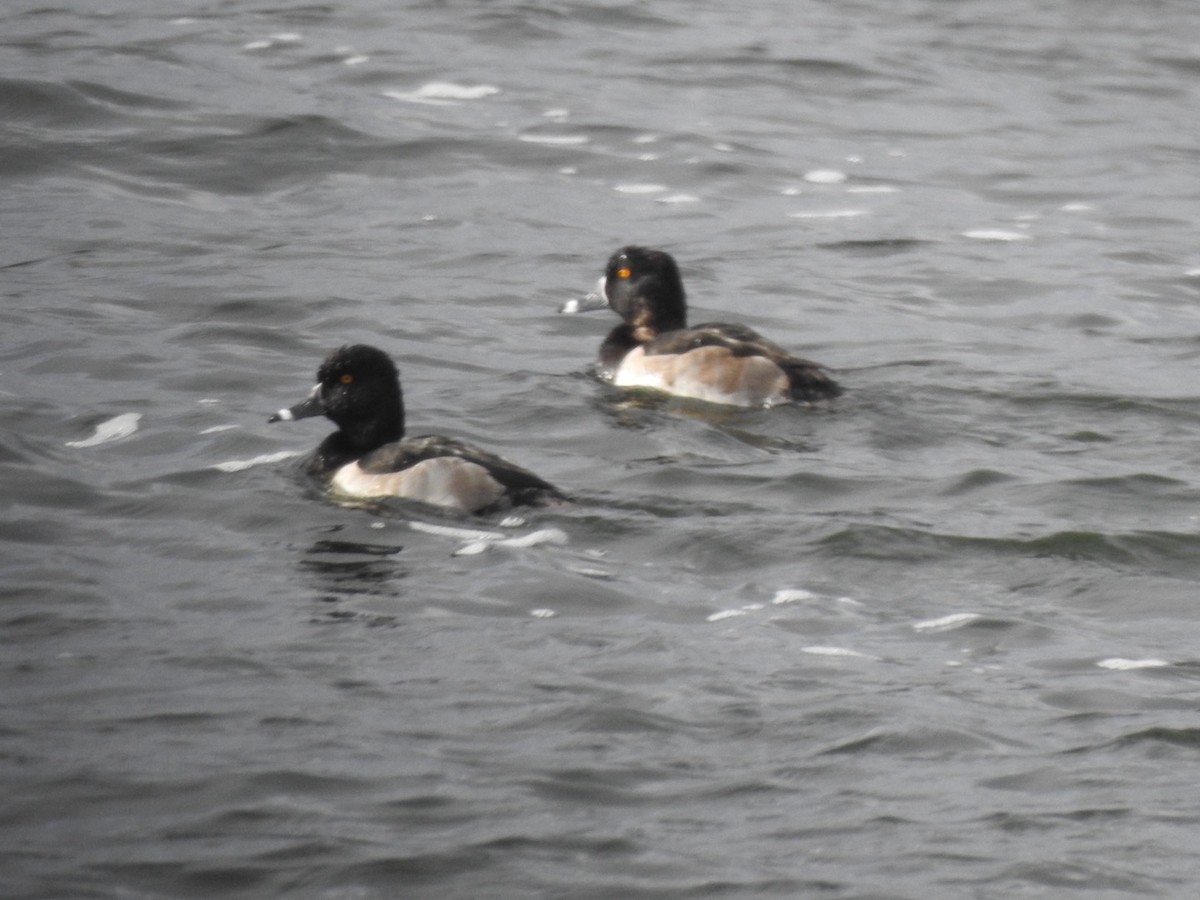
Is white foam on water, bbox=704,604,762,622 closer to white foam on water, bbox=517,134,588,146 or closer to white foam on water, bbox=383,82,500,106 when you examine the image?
white foam on water, bbox=517,134,588,146

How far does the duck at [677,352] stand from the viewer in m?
11.7

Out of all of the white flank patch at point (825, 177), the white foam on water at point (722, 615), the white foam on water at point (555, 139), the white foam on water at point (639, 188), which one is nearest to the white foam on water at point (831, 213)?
the white flank patch at point (825, 177)

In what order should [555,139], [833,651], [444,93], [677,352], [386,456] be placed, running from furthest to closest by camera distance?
[444,93] → [555,139] → [677,352] → [386,456] → [833,651]

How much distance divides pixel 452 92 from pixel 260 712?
520 inches

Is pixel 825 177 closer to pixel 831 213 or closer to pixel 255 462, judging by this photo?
pixel 831 213

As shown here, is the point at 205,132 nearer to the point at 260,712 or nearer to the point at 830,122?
the point at 830,122

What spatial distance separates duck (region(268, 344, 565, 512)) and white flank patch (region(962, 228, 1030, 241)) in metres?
7.10

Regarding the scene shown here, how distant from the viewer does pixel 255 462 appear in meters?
10.3

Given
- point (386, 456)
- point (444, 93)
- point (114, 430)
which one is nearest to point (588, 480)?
point (386, 456)

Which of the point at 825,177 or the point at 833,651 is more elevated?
the point at 825,177

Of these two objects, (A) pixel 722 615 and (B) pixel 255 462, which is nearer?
(A) pixel 722 615

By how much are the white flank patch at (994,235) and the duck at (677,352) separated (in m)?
3.54

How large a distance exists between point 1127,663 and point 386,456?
3693mm

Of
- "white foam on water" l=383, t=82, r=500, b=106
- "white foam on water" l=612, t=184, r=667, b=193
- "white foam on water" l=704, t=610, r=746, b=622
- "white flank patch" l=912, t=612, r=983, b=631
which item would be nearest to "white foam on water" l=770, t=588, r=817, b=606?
"white foam on water" l=704, t=610, r=746, b=622
